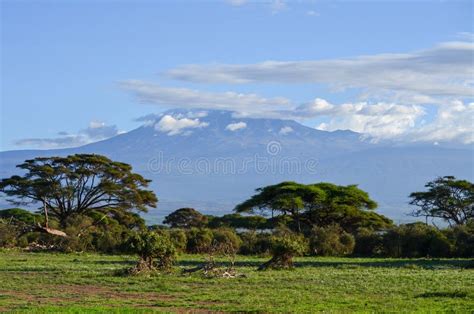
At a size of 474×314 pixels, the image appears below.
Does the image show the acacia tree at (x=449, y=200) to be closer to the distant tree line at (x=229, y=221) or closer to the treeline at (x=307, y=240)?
the distant tree line at (x=229, y=221)

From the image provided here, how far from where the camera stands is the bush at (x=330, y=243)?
147 feet

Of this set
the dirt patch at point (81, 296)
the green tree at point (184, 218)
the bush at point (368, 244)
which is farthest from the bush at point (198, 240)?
the green tree at point (184, 218)

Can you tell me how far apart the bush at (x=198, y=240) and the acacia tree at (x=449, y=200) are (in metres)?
25.2

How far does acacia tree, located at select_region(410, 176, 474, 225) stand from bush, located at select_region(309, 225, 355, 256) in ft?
67.0

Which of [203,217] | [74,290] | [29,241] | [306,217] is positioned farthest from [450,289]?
[203,217]

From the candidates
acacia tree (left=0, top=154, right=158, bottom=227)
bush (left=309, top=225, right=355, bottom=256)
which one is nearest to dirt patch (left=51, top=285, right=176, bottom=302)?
bush (left=309, top=225, right=355, bottom=256)

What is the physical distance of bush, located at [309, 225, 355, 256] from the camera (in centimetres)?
4491

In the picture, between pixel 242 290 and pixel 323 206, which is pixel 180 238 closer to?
pixel 323 206

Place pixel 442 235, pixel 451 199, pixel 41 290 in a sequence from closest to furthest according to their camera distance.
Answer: pixel 41 290
pixel 442 235
pixel 451 199

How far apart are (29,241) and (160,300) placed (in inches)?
1104

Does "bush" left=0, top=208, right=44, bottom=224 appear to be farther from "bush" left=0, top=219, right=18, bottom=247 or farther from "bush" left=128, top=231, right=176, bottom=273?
"bush" left=128, top=231, right=176, bottom=273

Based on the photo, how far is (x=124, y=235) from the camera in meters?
45.0

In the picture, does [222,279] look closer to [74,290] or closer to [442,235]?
[74,290]

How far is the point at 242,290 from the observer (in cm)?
2419
